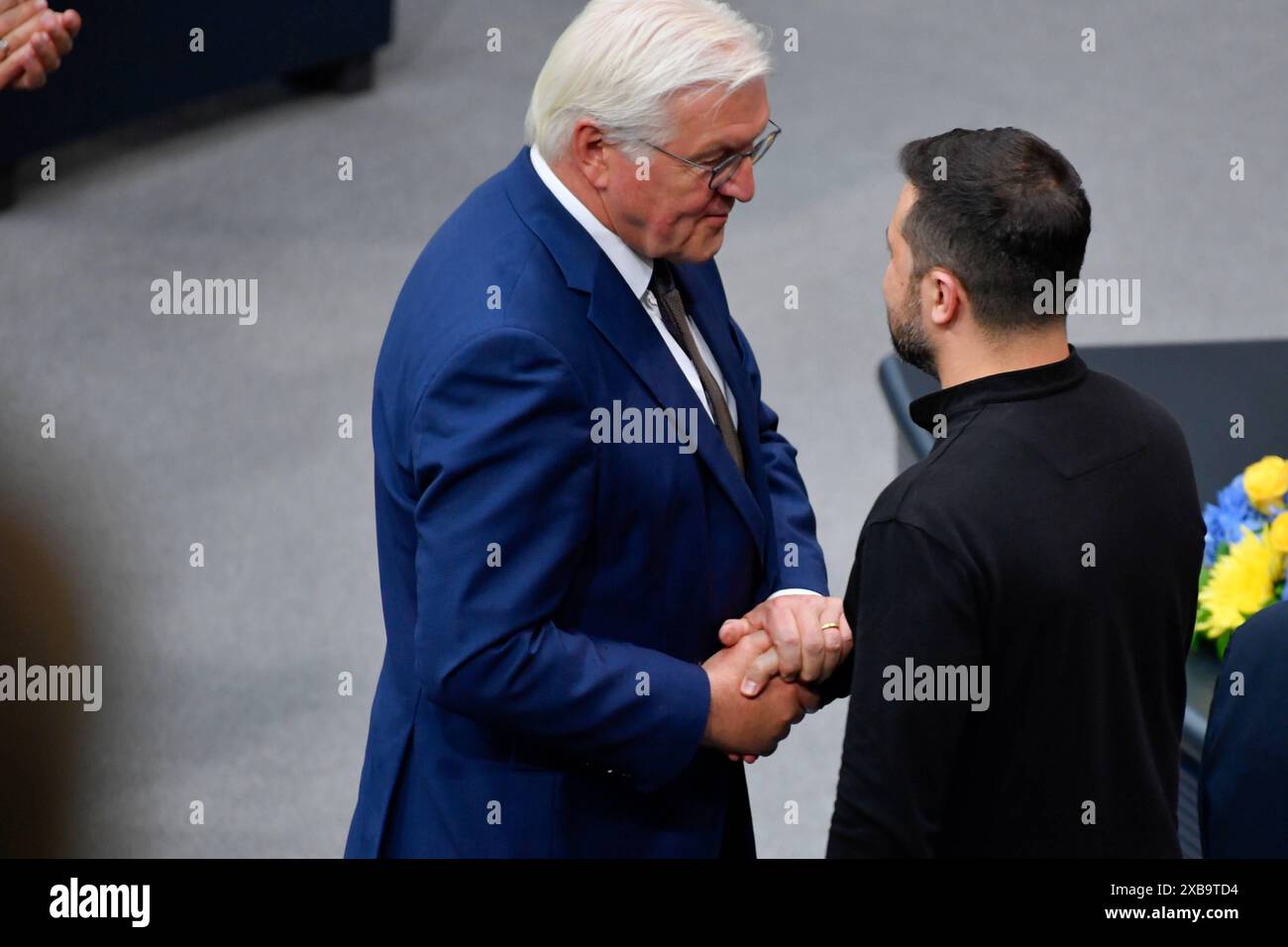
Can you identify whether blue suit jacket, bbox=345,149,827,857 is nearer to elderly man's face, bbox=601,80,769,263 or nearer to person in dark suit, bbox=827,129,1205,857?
elderly man's face, bbox=601,80,769,263

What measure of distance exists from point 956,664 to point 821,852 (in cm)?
176

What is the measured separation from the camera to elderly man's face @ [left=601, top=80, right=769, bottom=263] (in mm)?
1844

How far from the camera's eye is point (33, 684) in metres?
3.71

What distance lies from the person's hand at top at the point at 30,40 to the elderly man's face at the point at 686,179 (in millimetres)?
1592

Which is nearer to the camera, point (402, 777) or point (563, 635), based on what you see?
point (563, 635)

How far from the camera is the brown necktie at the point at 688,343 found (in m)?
2.01

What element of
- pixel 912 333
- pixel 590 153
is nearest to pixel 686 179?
pixel 590 153

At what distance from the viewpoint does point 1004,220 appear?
172cm

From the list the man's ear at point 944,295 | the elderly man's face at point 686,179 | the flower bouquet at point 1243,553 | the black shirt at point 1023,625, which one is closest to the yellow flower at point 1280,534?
the flower bouquet at point 1243,553

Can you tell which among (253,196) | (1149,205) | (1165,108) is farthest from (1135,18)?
(253,196)

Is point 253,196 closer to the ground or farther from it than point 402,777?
farther from it

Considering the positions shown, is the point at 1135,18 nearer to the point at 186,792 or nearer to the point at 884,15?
the point at 884,15

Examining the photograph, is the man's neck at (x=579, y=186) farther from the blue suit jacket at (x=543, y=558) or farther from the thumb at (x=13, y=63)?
the thumb at (x=13, y=63)

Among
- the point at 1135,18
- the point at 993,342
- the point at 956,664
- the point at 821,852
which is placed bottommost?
the point at 821,852
